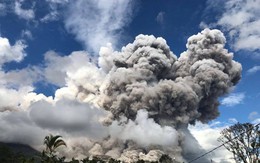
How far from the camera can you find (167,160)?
333 ft

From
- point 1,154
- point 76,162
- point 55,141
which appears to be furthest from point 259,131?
point 1,154

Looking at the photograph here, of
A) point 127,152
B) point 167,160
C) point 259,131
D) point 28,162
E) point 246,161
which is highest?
point 127,152

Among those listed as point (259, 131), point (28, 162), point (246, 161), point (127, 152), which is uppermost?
point (127, 152)

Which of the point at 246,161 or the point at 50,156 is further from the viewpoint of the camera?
the point at 246,161

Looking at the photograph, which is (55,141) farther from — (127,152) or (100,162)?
(127,152)

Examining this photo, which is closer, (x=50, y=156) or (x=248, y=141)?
(x=50, y=156)

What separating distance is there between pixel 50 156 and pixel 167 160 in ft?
181

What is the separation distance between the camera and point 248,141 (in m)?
56.2

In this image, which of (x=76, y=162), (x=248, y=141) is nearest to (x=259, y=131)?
(x=248, y=141)

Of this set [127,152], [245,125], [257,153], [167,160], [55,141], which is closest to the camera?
[55,141]

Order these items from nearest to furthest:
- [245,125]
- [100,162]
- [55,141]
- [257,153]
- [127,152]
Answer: [55,141] < [257,153] < [245,125] < [100,162] < [127,152]

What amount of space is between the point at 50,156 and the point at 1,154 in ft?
127

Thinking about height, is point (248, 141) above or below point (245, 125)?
below

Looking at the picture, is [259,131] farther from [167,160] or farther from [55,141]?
[167,160]
